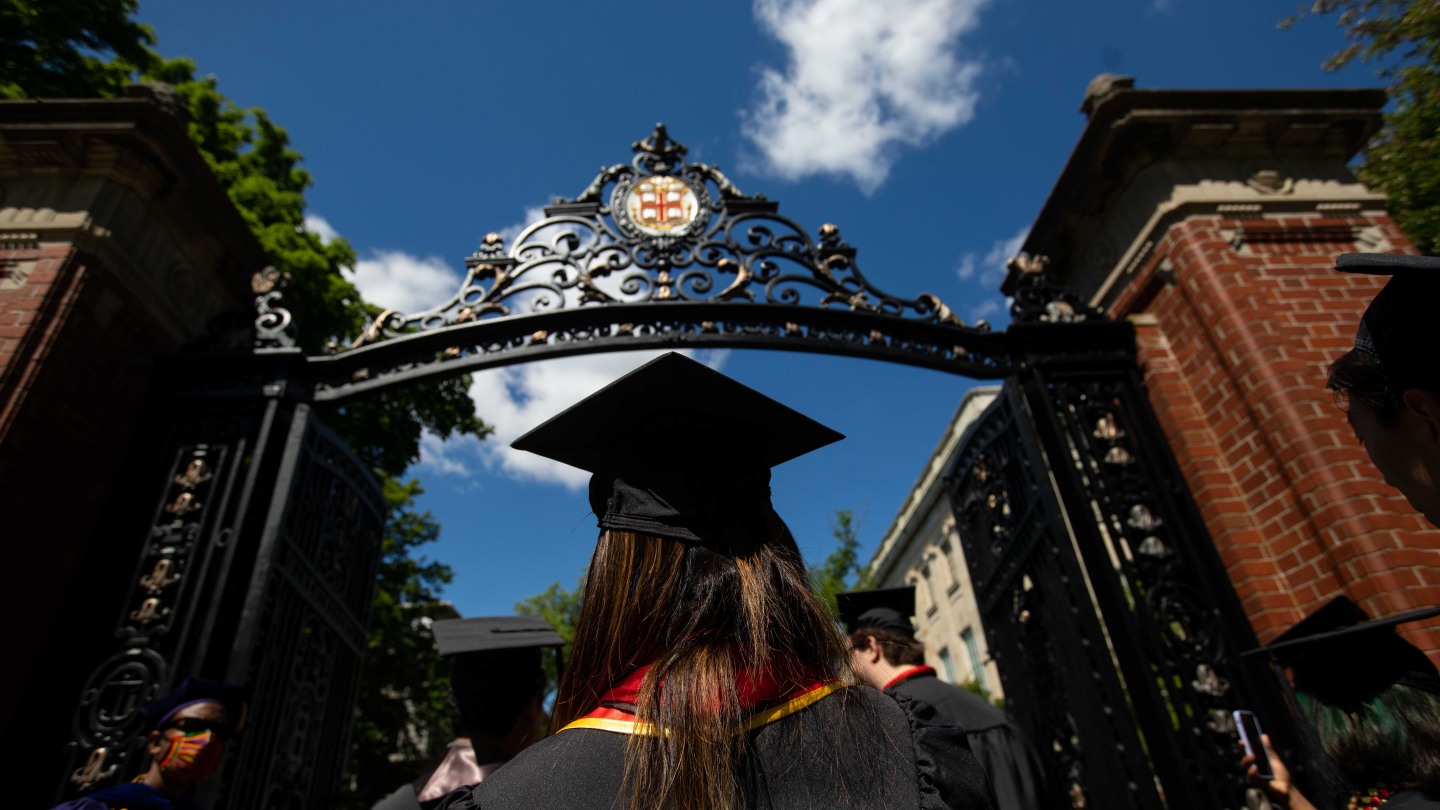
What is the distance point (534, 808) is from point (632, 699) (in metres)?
0.22

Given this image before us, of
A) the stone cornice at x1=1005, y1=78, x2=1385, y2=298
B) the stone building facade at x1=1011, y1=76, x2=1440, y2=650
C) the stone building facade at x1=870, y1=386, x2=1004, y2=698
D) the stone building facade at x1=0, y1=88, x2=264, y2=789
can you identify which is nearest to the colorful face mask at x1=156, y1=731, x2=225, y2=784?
the stone building facade at x1=0, y1=88, x2=264, y2=789

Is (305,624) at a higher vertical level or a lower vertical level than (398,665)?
lower

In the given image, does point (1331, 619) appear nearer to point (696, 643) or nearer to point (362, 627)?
point (696, 643)

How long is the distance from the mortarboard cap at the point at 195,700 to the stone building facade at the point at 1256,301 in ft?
16.8

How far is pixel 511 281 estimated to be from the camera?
5426 mm

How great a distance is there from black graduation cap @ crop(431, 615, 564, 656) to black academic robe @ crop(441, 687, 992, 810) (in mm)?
2217

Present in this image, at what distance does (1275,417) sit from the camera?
411cm

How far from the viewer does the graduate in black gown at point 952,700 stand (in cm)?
383

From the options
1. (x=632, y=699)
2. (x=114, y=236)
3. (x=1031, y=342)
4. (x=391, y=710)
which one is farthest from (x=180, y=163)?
(x=391, y=710)

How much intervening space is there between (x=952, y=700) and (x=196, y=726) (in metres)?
3.51

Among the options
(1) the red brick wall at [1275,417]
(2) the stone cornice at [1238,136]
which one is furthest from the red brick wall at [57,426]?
(2) the stone cornice at [1238,136]

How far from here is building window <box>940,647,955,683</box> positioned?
24450 mm

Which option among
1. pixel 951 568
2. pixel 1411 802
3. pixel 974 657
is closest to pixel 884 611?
pixel 1411 802

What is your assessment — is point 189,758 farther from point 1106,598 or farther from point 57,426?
point 1106,598
